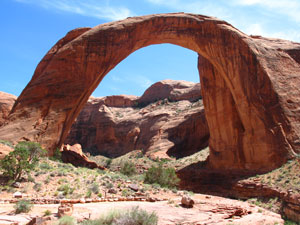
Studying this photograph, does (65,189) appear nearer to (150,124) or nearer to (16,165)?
(16,165)

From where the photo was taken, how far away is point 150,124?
40562 millimetres

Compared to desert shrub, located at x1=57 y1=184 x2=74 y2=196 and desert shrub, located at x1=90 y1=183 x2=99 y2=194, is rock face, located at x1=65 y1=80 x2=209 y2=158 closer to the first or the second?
desert shrub, located at x1=90 y1=183 x2=99 y2=194

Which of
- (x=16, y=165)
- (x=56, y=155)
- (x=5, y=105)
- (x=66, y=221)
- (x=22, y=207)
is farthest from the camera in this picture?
(x=5, y=105)

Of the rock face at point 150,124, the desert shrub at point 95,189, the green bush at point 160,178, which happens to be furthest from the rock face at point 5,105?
the desert shrub at point 95,189

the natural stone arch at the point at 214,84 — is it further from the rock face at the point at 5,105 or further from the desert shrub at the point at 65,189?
the rock face at the point at 5,105

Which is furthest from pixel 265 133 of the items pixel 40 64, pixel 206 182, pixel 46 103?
pixel 40 64

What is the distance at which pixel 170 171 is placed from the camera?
18625mm

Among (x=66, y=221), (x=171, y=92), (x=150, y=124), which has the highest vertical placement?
(x=171, y=92)

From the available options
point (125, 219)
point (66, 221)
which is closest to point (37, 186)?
point (66, 221)

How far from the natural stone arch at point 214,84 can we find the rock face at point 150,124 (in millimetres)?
11003

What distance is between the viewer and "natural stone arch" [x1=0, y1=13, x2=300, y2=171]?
59.0 ft

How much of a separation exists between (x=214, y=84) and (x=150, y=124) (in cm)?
1741

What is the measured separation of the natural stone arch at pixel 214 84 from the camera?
59.0ft

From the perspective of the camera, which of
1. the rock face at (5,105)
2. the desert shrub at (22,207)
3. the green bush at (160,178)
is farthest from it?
the rock face at (5,105)
